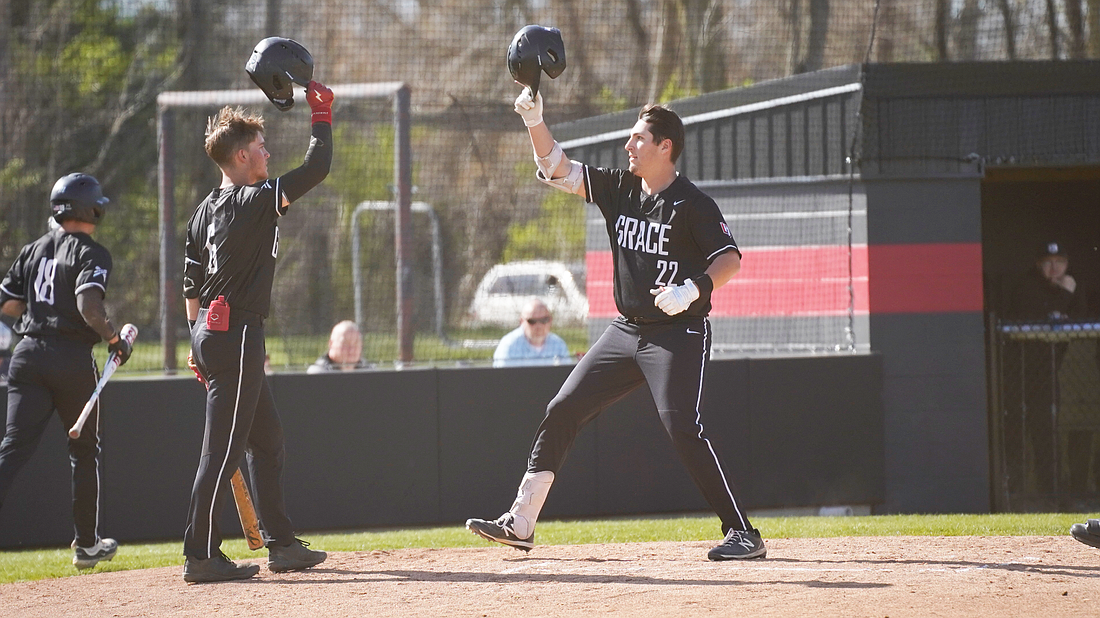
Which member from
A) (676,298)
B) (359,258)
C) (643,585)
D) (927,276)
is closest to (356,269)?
(359,258)

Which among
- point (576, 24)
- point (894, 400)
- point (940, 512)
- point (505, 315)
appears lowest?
point (940, 512)

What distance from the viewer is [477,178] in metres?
10.4

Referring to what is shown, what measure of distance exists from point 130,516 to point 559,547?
132 inches

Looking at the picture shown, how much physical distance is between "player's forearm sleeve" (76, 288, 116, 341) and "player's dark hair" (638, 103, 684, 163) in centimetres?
277

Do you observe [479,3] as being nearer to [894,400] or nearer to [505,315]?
[505,315]

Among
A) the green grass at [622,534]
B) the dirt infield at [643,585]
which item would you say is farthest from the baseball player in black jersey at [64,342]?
the dirt infield at [643,585]

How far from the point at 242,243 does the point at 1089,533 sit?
381 cm

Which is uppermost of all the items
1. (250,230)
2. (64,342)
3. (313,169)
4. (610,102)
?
(610,102)

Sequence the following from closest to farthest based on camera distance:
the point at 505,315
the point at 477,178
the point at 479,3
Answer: the point at 477,178, the point at 505,315, the point at 479,3

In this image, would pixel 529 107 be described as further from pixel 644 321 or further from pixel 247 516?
pixel 247 516

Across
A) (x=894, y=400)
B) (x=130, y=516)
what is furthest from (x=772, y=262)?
(x=130, y=516)

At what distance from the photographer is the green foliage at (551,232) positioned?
10.0 meters

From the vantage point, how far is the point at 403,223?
29.4 feet

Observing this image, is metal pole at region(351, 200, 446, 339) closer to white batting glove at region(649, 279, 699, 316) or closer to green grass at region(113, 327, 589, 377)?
green grass at region(113, 327, 589, 377)
